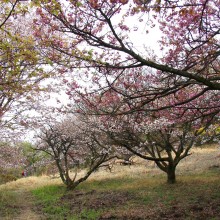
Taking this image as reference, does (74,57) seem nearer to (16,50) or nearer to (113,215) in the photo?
(16,50)

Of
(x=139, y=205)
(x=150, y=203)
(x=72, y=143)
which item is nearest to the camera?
(x=139, y=205)

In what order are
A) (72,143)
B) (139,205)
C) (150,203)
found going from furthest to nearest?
(72,143), (150,203), (139,205)

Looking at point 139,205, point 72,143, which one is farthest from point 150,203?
point 72,143

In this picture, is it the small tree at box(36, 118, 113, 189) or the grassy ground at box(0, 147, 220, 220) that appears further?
the small tree at box(36, 118, 113, 189)

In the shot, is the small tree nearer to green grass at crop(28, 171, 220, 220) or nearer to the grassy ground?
the grassy ground

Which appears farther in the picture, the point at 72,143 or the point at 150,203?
the point at 72,143

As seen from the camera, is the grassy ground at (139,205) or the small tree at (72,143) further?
the small tree at (72,143)

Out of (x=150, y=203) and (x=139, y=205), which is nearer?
(x=139, y=205)

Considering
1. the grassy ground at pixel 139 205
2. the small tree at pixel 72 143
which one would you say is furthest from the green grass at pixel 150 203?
the small tree at pixel 72 143

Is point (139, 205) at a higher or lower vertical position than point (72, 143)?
lower

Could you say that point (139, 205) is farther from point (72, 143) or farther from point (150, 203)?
point (72, 143)

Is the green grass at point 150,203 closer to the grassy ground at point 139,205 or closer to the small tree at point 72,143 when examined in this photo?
the grassy ground at point 139,205

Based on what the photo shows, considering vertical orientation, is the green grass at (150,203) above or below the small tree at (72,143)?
below

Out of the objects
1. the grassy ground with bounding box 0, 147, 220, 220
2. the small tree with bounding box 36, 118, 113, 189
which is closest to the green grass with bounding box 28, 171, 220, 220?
the grassy ground with bounding box 0, 147, 220, 220
